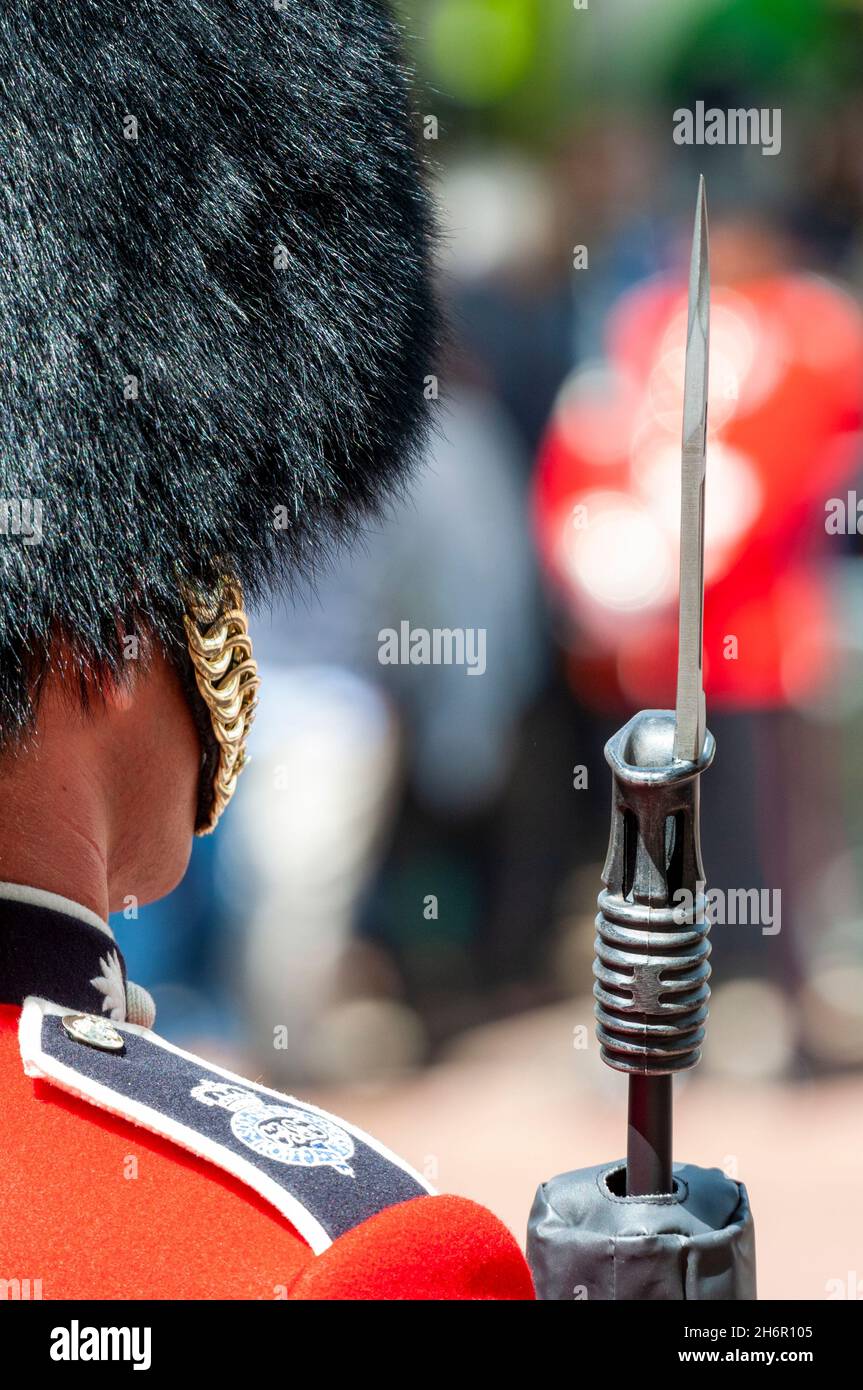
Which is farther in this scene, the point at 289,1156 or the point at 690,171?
the point at 690,171

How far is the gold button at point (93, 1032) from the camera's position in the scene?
1.10 m

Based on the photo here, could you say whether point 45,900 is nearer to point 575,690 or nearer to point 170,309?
point 170,309

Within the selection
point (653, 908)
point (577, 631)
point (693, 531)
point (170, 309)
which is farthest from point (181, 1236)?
point (577, 631)

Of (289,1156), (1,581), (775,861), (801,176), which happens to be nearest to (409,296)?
(1,581)

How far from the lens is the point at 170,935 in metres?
3.64

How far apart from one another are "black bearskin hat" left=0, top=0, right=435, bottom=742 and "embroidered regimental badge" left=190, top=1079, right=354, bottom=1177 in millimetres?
305

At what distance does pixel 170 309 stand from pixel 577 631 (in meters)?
2.52

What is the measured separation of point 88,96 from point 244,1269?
840 mm

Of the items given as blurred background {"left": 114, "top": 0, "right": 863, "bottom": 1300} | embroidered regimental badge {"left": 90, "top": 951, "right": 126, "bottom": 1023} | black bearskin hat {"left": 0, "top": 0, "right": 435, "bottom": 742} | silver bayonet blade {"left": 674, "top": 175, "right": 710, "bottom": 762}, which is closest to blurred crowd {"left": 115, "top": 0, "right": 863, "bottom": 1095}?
blurred background {"left": 114, "top": 0, "right": 863, "bottom": 1300}

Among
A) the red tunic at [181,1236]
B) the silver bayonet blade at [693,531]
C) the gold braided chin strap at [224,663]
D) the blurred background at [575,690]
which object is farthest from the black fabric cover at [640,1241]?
the blurred background at [575,690]

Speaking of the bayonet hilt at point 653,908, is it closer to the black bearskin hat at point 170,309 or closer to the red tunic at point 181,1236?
the red tunic at point 181,1236

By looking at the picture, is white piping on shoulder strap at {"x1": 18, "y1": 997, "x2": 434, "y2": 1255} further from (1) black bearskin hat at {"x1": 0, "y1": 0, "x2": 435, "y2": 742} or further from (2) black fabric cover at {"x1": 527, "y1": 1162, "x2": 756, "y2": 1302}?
(1) black bearskin hat at {"x1": 0, "y1": 0, "x2": 435, "y2": 742}

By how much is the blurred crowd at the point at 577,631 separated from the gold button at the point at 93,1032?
2275mm
